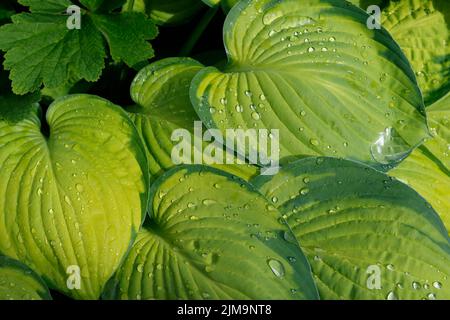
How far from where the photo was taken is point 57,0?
4.37 feet

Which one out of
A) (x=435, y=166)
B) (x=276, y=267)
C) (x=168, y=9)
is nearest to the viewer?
(x=276, y=267)

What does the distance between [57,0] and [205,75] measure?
0.34m

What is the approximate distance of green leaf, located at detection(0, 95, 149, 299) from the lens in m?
1.18

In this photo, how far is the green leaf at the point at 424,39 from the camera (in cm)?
146

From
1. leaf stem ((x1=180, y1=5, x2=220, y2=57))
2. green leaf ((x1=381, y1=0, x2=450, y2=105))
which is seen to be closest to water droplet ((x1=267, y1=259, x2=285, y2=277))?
green leaf ((x1=381, y1=0, x2=450, y2=105))

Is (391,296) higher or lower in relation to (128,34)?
lower

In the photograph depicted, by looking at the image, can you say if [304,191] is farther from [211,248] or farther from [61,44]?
[61,44]

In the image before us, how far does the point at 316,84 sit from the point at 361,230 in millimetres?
312

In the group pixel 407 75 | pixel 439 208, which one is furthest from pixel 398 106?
pixel 439 208

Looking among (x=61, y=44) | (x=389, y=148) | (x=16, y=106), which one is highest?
(x=61, y=44)

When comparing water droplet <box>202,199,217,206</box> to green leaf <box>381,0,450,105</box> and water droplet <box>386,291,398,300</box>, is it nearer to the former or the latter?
water droplet <box>386,291,398,300</box>

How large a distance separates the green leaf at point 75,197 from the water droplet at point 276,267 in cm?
26

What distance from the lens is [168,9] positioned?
1.60m

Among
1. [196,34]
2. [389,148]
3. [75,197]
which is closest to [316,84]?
[389,148]
